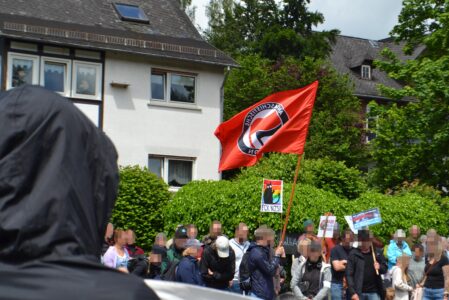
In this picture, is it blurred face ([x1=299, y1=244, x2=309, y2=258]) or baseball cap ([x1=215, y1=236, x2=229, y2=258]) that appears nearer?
baseball cap ([x1=215, y1=236, x2=229, y2=258])

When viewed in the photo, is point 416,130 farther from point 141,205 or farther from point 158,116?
point 141,205

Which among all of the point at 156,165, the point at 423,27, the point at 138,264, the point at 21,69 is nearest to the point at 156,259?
the point at 138,264

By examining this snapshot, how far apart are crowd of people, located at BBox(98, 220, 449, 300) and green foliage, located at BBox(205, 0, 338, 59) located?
28.4 m

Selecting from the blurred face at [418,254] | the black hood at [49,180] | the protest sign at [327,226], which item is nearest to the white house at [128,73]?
the protest sign at [327,226]

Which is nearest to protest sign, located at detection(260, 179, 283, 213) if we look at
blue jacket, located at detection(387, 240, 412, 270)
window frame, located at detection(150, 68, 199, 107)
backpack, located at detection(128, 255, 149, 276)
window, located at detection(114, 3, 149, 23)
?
blue jacket, located at detection(387, 240, 412, 270)

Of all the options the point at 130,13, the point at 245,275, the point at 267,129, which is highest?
the point at 130,13

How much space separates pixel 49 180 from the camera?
6.19 ft

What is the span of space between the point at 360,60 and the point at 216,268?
44426 mm

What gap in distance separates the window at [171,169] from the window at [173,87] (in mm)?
1880

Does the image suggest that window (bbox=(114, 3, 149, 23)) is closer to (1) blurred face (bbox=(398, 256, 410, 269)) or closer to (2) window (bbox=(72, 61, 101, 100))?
(2) window (bbox=(72, 61, 101, 100))

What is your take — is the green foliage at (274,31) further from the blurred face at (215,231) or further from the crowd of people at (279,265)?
the blurred face at (215,231)

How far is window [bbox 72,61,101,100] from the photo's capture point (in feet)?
93.4

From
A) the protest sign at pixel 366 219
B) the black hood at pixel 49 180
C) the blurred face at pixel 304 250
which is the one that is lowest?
the blurred face at pixel 304 250

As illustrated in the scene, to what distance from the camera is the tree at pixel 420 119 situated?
1280 inches
